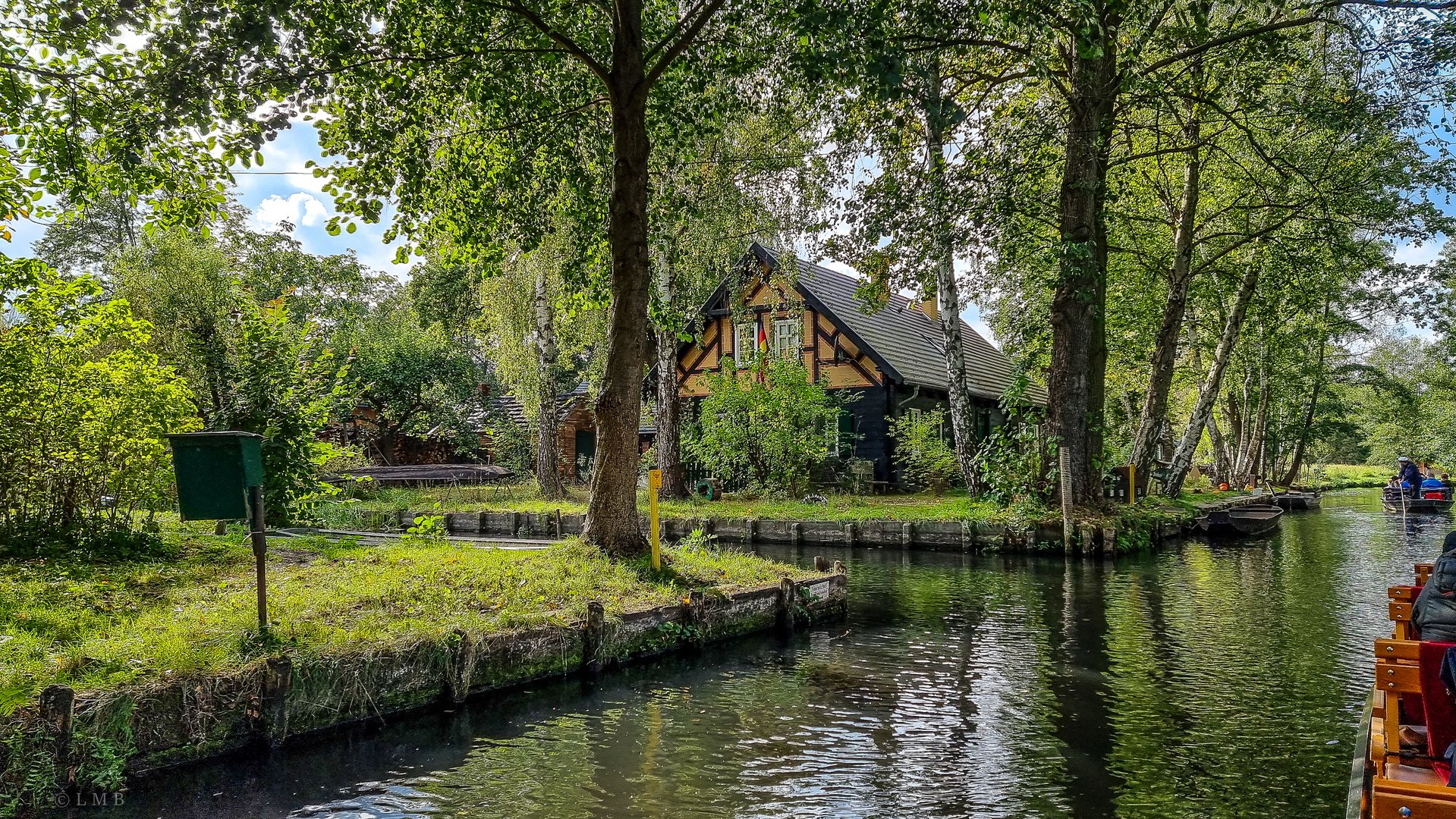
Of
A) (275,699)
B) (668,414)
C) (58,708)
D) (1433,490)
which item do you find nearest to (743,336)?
(668,414)

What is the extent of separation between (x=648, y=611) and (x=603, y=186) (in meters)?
7.80

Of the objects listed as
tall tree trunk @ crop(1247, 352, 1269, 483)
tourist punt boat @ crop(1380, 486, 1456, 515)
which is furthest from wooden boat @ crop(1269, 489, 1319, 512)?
tourist punt boat @ crop(1380, 486, 1456, 515)

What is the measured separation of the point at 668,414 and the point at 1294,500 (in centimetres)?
2179

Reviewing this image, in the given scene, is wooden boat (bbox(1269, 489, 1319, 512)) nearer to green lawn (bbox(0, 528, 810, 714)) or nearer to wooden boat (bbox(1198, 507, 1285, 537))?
wooden boat (bbox(1198, 507, 1285, 537))

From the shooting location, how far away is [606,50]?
11070 mm

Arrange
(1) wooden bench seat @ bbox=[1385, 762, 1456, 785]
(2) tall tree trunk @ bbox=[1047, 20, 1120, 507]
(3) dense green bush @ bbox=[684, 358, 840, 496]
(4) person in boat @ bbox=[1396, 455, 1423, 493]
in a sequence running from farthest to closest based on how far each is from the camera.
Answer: (4) person in boat @ bbox=[1396, 455, 1423, 493] < (3) dense green bush @ bbox=[684, 358, 840, 496] < (2) tall tree trunk @ bbox=[1047, 20, 1120, 507] < (1) wooden bench seat @ bbox=[1385, 762, 1456, 785]

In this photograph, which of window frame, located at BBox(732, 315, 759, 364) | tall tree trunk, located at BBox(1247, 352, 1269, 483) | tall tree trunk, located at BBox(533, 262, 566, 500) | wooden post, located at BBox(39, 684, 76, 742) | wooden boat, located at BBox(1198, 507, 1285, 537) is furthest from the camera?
tall tree trunk, located at BBox(1247, 352, 1269, 483)

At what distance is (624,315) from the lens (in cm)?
971

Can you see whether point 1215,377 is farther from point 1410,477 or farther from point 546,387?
point 546,387

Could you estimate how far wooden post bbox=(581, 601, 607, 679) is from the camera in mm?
7531

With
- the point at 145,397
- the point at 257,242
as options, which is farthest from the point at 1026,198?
the point at 257,242

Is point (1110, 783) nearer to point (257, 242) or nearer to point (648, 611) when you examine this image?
point (648, 611)

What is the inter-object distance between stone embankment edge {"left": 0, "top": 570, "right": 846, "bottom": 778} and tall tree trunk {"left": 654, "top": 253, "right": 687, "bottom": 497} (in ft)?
43.9

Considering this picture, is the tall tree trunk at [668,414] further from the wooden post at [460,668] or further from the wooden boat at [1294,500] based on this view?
the wooden boat at [1294,500]
